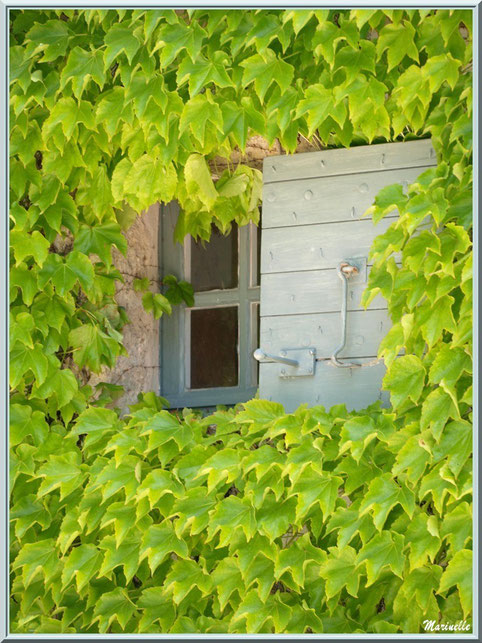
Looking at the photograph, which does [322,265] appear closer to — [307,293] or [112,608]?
[307,293]

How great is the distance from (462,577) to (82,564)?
98 centimetres

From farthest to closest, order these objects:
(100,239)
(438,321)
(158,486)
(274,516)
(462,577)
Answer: (100,239) < (158,486) < (274,516) < (438,321) < (462,577)

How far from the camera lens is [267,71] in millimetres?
2510

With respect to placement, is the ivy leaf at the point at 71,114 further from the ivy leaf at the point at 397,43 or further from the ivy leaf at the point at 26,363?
the ivy leaf at the point at 397,43

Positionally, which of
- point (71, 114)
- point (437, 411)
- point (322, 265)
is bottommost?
point (437, 411)

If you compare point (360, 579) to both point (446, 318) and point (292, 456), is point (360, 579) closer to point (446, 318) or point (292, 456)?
point (292, 456)

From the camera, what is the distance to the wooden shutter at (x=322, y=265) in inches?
106

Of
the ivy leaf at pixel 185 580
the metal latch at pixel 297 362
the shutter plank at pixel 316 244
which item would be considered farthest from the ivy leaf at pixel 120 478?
the shutter plank at pixel 316 244

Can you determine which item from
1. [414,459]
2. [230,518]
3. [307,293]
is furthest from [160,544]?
[307,293]

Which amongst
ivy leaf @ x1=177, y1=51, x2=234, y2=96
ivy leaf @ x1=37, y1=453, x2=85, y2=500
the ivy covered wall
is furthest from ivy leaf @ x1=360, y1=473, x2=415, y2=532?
ivy leaf @ x1=177, y1=51, x2=234, y2=96

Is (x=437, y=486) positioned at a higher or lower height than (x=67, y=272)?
lower

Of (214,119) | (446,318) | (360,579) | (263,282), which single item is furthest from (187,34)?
(360,579)

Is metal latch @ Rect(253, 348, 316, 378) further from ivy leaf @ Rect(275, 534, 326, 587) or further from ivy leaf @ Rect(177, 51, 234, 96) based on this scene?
ivy leaf @ Rect(177, 51, 234, 96)

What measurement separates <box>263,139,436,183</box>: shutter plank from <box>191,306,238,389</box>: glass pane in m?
0.62
